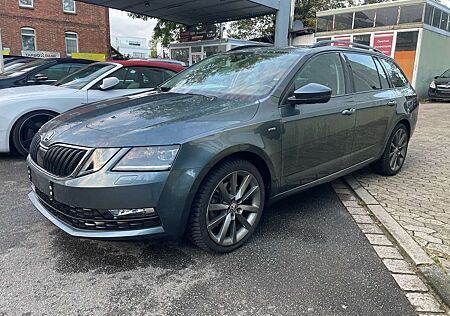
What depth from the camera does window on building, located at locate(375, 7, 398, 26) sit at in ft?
53.0

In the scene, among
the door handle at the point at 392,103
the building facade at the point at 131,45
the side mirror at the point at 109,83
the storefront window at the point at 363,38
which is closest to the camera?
the door handle at the point at 392,103

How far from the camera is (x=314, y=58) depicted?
351cm

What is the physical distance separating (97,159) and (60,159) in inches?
13.7

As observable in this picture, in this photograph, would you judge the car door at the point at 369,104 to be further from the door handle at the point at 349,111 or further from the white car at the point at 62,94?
the white car at the point at 62,94

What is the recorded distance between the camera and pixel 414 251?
292 cm

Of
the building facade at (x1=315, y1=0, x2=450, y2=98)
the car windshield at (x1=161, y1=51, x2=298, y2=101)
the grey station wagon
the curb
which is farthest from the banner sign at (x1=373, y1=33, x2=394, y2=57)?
the car windshield at (x1=161, y1=51, x2=298, y2=101)

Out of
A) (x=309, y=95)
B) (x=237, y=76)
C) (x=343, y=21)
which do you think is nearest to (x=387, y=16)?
(x=343, y=21)

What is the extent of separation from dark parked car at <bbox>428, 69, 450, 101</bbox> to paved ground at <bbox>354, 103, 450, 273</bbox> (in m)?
10.4

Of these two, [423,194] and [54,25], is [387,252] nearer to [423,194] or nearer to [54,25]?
[423,194]

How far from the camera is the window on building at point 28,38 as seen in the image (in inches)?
854

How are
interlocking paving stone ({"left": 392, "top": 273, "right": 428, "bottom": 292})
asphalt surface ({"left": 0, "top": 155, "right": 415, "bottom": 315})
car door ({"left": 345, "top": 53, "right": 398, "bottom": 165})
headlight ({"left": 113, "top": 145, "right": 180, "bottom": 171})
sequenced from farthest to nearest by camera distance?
car door ({"left": 345, "top": 53, "right": 398, "bottom": 165}), interlocking paving stone ({"left": 392, "top": 273, "right": 428, "bottom": 292}), headlight ({"left": 113, "top": 145, "right": 180, "bottom": 171}), asphalt surface ({"left": 0, "top": 155, "right": 415, "bottom": 315})

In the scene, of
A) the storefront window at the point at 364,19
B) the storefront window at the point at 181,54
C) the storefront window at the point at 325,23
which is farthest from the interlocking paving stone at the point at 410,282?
the storefront window at the point at 325,23

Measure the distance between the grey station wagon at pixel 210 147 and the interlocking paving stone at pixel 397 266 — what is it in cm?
97

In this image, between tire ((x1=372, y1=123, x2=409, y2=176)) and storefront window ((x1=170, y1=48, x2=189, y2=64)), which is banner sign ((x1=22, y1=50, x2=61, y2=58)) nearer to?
storefront window ((x1=170, y1=48, x2=189, y2=64))
